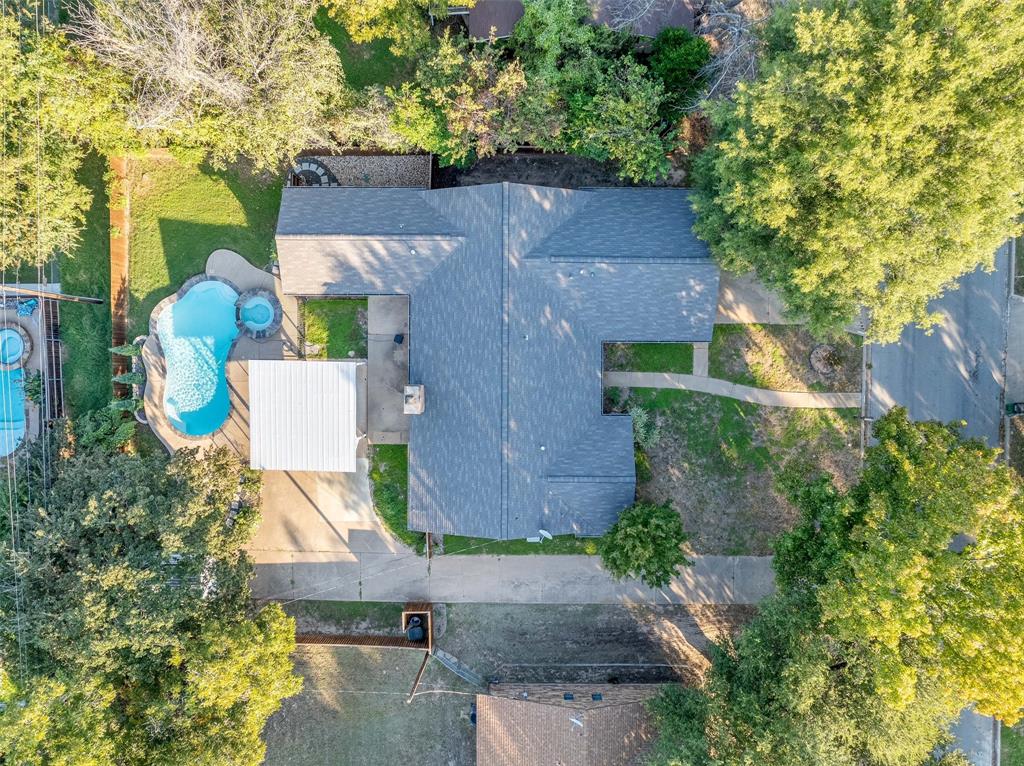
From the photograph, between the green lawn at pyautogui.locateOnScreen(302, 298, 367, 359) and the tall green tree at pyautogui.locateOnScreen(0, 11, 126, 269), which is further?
the green lawn at pyautogui.locateOnScreen(302, 298, 367, 359)

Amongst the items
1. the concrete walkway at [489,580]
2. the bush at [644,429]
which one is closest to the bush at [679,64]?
the bush at [644,429]

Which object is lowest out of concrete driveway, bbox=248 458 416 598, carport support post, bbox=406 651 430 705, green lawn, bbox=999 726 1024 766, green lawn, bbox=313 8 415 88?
green lawn, bbox=999 726 1024 766

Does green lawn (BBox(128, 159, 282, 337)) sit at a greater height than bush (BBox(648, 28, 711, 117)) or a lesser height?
lesser

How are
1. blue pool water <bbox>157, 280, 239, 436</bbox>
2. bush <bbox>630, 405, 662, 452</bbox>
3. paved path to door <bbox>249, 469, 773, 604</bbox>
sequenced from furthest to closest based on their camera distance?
paved path to door <bbox>249, 469, 773, 604</bbox> < blue pool water <bbox>157, 280, 239, 436</bbox> < bush <bbox>630, 405, 662, 452</bbox>

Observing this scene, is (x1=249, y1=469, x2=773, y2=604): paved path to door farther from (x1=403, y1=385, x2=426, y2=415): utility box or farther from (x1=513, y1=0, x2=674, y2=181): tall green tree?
(x1=513, y1=0, x2=674, y2=181): tall green tree

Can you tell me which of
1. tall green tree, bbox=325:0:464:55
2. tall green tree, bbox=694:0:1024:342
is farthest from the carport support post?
tall green tree, bbox=325:0:464:55

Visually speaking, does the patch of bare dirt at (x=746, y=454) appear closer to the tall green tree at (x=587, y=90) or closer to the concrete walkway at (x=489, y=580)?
the concrete walkway at (x=489, y=580)
